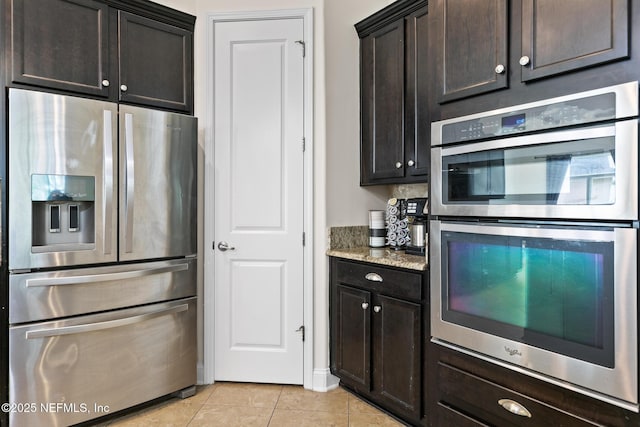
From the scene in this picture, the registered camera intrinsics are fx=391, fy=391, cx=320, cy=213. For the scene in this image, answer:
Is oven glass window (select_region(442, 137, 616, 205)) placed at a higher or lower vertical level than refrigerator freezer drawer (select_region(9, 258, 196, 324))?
higher

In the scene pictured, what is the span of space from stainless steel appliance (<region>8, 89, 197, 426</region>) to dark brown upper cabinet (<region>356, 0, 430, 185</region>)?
3.96ft

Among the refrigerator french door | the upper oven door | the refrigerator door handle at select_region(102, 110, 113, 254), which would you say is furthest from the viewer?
the refrigerator door handle at select_region(102, 110, 113, 254)

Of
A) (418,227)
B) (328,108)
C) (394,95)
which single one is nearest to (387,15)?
(394,95)

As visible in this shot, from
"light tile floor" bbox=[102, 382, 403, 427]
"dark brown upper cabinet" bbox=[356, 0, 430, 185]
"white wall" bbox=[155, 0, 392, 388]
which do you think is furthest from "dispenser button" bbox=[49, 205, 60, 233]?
"dark brown upper cabinet" bbox=[356, 0, 430, 185]

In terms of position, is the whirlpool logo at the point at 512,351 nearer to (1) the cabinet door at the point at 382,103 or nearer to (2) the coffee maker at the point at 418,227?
(2) the coffee maker at the point at 418,227

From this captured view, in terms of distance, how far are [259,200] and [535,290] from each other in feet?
5.95

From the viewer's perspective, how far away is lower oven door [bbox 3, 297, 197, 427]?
1.98 metres

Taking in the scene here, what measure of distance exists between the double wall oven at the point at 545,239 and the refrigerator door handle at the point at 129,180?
1.69 m

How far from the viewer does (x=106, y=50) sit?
2.33 meters

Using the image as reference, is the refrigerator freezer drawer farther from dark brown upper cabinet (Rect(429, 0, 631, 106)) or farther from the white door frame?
dark brown upper cabinet (Rect(429, 0, 631, 106))

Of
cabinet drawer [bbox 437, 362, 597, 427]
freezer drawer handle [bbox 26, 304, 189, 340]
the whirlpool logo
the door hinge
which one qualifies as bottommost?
cabinet drawer [bbox 437, 362, 597, 427]

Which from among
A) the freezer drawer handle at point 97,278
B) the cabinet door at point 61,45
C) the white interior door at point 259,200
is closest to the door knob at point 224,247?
the white interior door at point 259,200

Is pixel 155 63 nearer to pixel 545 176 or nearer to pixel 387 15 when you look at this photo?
pixel 387 15

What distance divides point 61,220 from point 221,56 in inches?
58.3
